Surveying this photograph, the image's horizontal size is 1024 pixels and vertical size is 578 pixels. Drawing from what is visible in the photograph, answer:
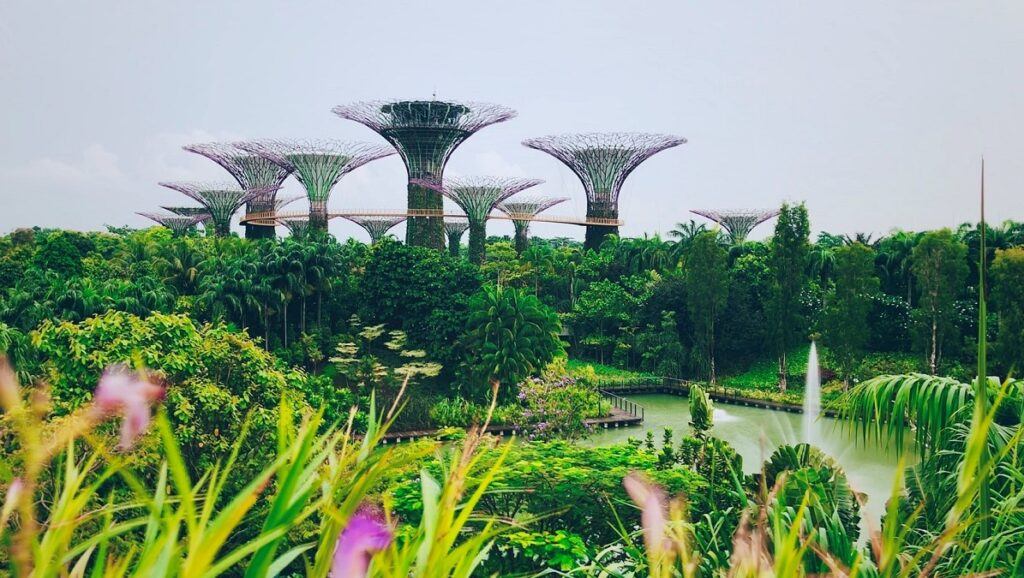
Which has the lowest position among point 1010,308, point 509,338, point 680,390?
point 680,390

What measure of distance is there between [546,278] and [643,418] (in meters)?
12.1

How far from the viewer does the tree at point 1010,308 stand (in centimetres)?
1658

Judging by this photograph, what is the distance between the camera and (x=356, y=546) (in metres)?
1.10

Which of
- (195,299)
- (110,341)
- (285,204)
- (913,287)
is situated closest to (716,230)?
(913,287)

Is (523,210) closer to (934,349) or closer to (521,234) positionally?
(521,234)

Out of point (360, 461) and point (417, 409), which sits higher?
point (360, 461)

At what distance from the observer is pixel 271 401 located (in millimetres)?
8164

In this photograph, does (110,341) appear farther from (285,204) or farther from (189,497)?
(285,204)

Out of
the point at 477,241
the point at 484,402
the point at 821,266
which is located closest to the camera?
the point at 484,402

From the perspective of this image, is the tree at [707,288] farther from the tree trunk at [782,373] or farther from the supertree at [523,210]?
the supertree at [523,210]

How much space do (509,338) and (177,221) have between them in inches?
1669

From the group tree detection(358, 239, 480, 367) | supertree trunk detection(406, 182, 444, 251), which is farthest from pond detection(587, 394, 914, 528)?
supertree trunk detection(406, 182, 444, 251)

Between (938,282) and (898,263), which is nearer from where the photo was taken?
(938,282)

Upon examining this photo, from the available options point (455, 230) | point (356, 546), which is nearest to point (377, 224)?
point (455, 230)
